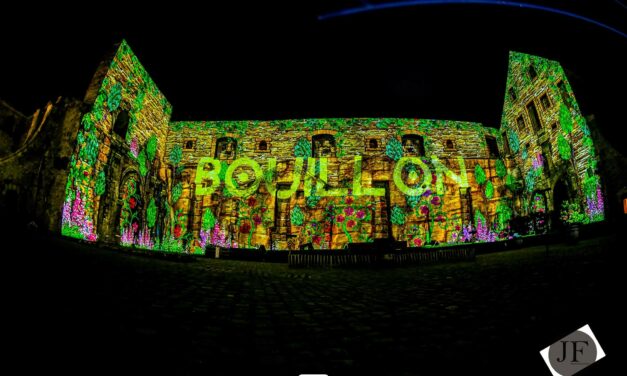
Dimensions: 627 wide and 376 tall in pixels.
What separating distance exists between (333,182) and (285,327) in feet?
42.0

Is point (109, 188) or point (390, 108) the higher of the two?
point (390, 108)

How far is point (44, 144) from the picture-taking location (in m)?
7.66

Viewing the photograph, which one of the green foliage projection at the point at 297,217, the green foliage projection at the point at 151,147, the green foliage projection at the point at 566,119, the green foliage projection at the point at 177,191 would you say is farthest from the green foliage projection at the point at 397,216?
the green foliage projection at the point at 151,147

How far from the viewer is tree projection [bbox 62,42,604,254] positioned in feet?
40.0

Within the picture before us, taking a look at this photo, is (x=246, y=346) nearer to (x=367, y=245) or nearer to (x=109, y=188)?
(x=367, y=245)

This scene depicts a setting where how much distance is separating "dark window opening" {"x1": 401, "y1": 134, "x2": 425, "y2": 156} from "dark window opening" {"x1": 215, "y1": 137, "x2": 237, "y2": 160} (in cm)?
1057

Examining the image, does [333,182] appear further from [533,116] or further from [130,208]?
[533,116]

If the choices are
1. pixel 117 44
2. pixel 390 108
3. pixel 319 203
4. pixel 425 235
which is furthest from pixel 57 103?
pixel 425 235

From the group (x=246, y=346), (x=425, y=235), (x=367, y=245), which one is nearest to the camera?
(x=246, y=346)

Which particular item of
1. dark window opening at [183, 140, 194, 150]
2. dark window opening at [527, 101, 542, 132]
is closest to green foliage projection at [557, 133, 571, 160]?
dark window opening at [527, 101, 542, 132]

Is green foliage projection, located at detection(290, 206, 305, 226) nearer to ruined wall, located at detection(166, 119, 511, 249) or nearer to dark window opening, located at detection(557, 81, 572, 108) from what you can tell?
ruined wall, located at detection(166, 119, 511, 249)

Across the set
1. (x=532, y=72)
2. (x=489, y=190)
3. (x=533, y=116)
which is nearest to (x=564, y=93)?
(x=533, y=116)

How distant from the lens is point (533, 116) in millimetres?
13477

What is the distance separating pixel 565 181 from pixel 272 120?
15.5m
